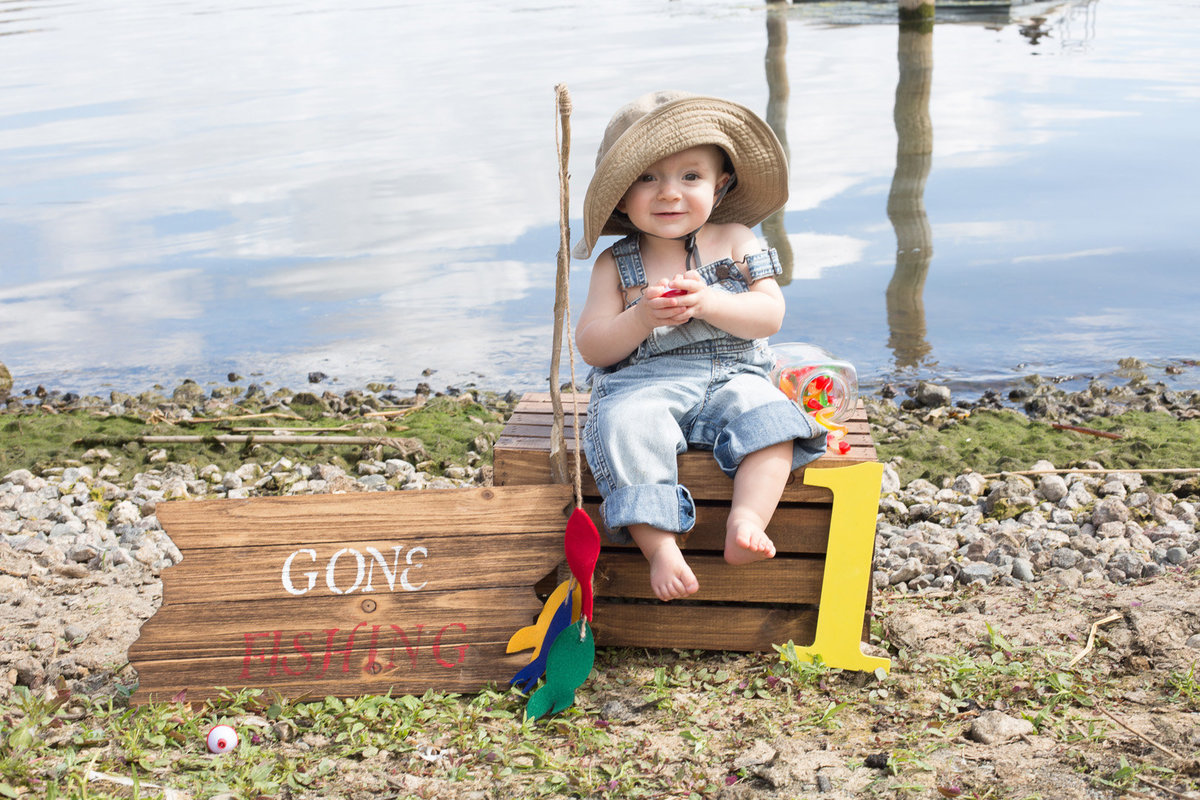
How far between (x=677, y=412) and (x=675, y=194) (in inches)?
25.3

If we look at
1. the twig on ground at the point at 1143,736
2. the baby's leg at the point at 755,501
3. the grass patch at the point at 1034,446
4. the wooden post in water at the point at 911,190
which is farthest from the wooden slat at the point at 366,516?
the wooden post in water at the point at 911,190

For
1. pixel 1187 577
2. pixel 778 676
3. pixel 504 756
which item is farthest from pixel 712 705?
pixel 1187 577

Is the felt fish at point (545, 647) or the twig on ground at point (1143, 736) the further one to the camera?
the felt fish at point (545, 647)

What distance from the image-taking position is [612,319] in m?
3.11

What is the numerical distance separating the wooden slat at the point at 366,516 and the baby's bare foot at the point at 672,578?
336 mm

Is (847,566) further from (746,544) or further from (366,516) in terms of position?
(366,516)

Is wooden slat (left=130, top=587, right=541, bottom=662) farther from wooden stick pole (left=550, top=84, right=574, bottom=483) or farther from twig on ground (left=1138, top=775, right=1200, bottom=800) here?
twig on ground (left=1138, top=775, right=1200, bottom=800)

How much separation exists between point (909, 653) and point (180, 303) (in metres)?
8.10

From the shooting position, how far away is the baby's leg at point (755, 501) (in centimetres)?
277

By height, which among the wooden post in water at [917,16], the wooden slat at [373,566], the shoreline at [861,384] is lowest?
the shoreline at [861,384]

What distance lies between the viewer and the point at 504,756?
2545 mm

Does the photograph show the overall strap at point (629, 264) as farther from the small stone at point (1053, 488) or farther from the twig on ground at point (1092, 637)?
the small stone at point (1053, 488)

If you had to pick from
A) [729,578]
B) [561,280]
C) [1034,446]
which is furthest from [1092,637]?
[1034,446]

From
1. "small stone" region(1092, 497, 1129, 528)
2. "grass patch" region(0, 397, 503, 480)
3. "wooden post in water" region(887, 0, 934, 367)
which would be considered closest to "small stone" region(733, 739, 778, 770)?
"small stone" region(1092, 497, 1129, 528)
